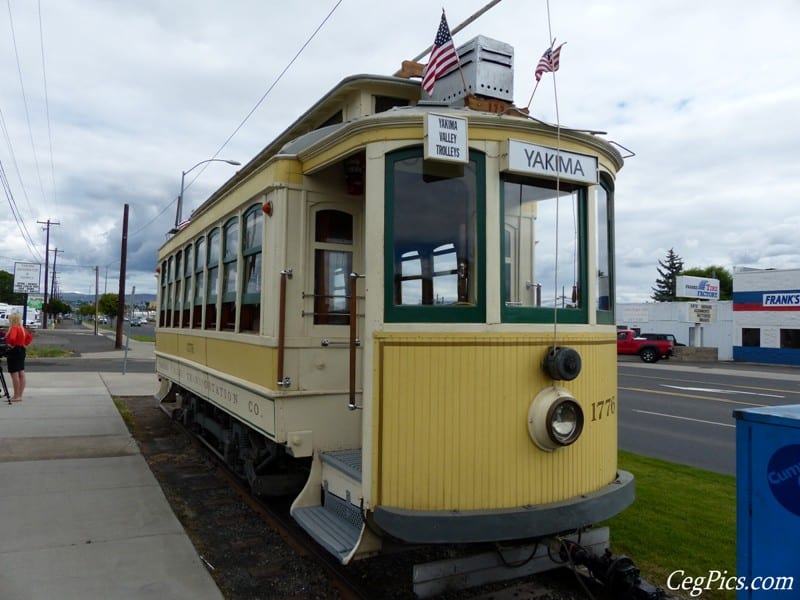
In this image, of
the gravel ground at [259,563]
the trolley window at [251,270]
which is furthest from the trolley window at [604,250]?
the trolley window at [251,270]

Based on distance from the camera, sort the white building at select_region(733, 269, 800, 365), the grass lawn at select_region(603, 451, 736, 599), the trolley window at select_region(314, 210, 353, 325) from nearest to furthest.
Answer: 1. the grass lawn at select_region(603, 451, 736, 599)
2. the trolley window at select_region(314, 210, 353, 325)
3. the white building at select_region(733, 269, 800, 365)

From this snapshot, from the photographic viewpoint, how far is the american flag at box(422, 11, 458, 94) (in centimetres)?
437

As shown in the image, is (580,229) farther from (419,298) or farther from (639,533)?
(639,533)

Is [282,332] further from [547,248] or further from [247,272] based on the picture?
[547,248]

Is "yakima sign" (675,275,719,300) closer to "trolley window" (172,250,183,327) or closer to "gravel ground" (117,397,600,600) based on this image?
"trolley window" (172,250,183,327)

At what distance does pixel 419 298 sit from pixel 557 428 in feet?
3.64

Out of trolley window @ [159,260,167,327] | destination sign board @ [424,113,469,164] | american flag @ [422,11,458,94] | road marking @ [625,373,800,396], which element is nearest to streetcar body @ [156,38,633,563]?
destination sign board @ [424,113,469,164]

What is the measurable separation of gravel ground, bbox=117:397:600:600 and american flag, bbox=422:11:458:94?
3.46m

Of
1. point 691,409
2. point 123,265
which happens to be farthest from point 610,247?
point 123,265

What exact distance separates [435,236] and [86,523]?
403 centimetres

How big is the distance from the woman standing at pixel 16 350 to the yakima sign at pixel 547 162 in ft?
36.4

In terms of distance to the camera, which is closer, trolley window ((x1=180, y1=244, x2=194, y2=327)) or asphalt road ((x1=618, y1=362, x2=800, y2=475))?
trolley window ((x1=180, y1=244, x2=194, y2=327))

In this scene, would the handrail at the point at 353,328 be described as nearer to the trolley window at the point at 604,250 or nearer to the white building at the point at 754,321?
the trolley window at the point at 604,250

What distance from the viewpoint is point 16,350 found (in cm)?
1199
